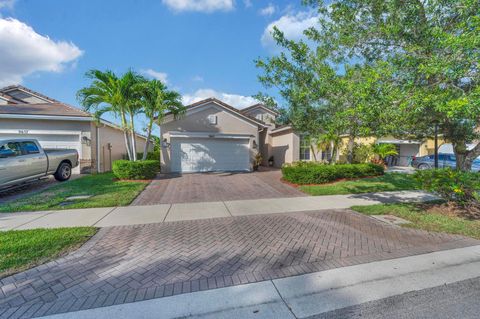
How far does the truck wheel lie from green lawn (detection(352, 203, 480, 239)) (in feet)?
40.3

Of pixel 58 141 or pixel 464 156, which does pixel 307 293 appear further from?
pixel 58 141

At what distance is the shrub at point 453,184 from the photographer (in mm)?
5457

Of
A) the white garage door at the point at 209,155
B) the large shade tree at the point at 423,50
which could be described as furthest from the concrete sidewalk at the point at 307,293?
the white garage door at the point at 209,155

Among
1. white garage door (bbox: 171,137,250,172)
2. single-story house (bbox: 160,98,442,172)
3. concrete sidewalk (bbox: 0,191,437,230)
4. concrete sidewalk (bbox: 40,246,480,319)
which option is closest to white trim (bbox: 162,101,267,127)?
single-story house (bbox: 160,98,442,172)

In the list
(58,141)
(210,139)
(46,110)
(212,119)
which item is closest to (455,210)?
(210,139)

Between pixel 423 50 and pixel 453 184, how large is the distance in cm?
343

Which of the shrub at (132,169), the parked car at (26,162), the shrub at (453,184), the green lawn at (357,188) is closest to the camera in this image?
the shrub at (453,184)

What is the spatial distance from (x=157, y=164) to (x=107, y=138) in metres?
5.44

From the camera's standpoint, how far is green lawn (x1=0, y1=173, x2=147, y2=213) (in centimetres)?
623

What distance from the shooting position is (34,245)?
12.5 feet

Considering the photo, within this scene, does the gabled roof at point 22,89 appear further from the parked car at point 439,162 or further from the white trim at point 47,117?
the parked car at point 439,162

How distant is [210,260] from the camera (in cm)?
342

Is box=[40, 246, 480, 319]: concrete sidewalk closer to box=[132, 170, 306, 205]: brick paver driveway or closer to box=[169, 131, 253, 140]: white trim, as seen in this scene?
box=[132, 170, 306, 205]: brick paver driveway

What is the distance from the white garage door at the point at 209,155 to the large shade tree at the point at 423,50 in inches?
350
